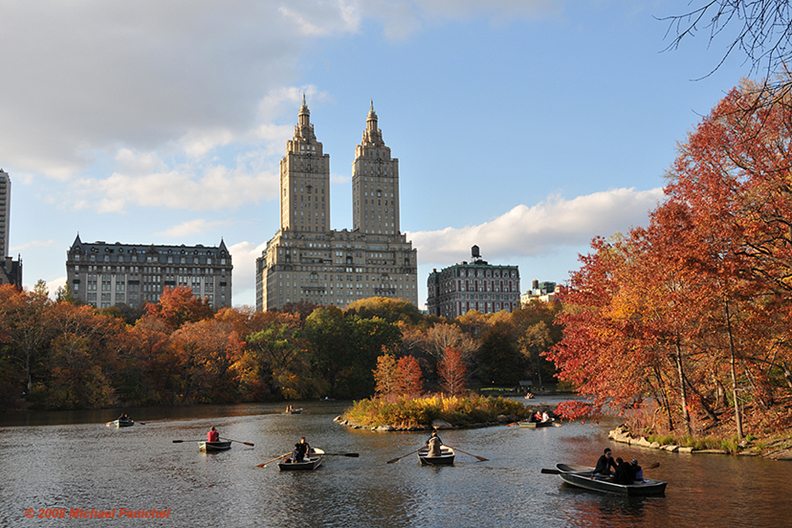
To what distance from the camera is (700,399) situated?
36125 millimetres

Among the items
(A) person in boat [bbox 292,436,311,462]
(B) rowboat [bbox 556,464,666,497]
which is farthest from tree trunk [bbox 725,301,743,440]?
(A) person in boat [bbox 292,436,311,462]

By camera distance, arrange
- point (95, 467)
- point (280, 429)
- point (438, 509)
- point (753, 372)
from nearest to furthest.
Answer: point (438, 509) < point (753, 372) < point (95, 467) < point (280, 429)

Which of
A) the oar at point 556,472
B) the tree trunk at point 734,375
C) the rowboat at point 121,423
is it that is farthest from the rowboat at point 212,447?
the tree trunk at point 734,375

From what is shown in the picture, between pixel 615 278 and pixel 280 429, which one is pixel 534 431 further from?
pixel 280 429

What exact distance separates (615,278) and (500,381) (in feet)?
283

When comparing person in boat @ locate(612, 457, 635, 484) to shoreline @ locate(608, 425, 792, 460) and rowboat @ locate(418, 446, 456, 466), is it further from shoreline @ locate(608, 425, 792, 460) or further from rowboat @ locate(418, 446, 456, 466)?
rowboat @ locate(418, 446, 456, 466)

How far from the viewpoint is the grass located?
5316cm

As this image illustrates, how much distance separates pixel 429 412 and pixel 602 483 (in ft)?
98.6

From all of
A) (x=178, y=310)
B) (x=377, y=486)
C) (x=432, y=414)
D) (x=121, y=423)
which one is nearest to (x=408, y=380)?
(x=432, y=414)

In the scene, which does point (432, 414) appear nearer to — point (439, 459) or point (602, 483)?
point (439, 459)

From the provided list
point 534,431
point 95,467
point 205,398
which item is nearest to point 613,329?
point 534,431

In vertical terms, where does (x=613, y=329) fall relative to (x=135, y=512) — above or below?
above

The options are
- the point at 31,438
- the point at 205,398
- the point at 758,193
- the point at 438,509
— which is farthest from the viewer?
the point at 205,398

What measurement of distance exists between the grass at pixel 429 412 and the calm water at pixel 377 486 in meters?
5.52
